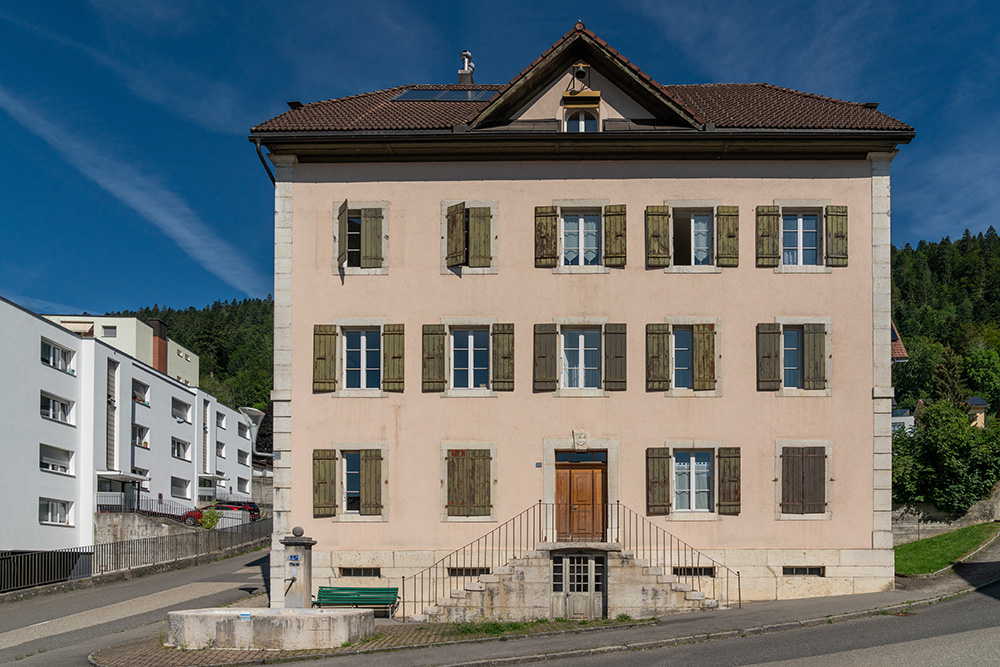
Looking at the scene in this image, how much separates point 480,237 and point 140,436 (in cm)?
2806

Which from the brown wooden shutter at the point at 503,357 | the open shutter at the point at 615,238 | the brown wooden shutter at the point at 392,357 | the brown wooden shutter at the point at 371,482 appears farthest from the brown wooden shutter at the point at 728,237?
the brown wooden shutter at the point at 371,482

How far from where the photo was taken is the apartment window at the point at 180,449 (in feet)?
150

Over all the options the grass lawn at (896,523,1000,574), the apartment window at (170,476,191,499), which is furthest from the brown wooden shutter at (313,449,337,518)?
the apartment window at (170,476,191,499)

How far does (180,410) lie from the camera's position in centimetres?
4747

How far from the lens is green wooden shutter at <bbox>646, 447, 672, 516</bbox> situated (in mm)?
19109

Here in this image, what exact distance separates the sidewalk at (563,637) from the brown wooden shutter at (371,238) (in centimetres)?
766

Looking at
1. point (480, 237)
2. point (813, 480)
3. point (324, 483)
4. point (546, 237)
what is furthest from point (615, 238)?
point (324, 483)

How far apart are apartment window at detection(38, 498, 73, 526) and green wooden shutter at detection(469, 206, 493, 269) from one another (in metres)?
21.9

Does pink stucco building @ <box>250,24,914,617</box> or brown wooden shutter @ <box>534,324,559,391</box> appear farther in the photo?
brown wooden shutter @ <box>534,324,559,391</box>

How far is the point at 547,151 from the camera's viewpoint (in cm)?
1998

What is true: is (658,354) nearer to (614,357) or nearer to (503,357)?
(614,357)

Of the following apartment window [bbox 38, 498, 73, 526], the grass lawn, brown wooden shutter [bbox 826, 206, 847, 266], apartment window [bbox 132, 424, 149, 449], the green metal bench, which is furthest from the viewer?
apartment window [bbox 132, 424, 149, 449]

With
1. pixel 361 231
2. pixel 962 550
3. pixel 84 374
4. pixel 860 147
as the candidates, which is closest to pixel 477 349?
pixel 361 231

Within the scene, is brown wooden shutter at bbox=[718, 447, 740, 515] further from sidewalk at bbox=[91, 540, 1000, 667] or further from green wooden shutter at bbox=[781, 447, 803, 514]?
sidewalk at bbox=[91, 540, 1000, 667]
